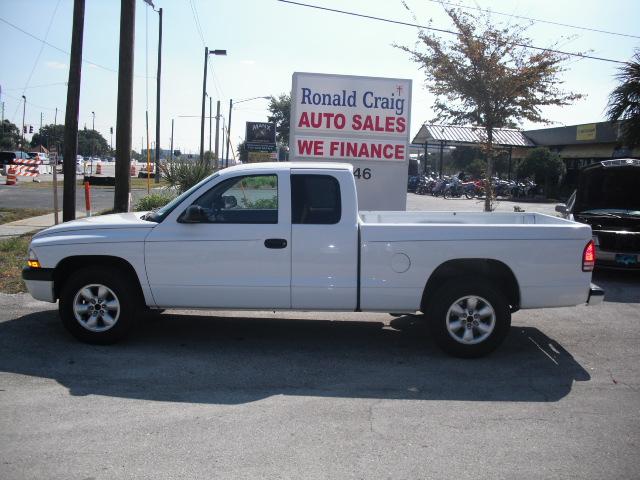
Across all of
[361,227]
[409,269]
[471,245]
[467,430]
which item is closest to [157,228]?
[361,227]

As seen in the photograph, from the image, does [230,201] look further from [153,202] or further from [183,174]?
[183,174]

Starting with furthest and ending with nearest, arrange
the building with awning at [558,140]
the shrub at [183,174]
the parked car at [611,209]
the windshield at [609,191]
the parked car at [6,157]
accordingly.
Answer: the parked car at [6,157] < the building with awning at [558,140] < the shrub at [183,174] < the windshield at [609,191] < the parked car at [611,209]

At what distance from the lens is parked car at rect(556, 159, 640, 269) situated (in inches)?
404

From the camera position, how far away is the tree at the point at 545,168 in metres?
36.0

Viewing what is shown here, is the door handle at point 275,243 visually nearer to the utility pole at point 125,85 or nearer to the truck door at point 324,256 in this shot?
Result: the truck door at point 324,256

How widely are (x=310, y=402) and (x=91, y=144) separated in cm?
11886

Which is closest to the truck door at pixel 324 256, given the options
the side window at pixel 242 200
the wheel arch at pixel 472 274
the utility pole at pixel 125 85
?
the side window at pixel 242 200

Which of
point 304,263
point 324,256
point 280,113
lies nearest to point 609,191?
point 324,256

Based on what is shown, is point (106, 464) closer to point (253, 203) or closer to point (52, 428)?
point (52, 428)

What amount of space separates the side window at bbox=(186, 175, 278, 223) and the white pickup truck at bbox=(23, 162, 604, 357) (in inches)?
0.5

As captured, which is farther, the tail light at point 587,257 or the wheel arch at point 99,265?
the wheel arch at point 99,265

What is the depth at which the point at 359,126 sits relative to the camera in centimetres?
1248

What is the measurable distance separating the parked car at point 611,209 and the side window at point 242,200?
21.0ft

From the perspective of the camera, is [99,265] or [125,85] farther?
[125,85]
